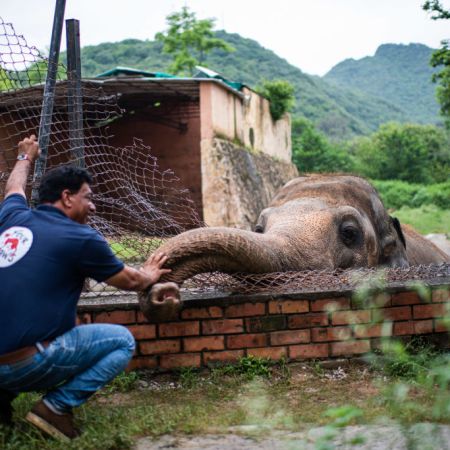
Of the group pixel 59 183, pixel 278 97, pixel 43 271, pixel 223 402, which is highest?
pixel 278 97

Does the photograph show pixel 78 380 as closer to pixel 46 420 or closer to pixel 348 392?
pixel 46 420

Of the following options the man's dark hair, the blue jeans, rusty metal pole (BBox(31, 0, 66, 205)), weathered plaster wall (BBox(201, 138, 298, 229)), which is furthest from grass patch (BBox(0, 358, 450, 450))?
weathered plaster wall (BBox(201, 138, 298, 229))

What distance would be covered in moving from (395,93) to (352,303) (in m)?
170

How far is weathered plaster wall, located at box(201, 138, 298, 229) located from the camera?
769 inches

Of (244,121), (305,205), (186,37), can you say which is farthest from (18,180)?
(186,37)

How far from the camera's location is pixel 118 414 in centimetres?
399

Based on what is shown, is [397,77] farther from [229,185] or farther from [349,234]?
[349,234]

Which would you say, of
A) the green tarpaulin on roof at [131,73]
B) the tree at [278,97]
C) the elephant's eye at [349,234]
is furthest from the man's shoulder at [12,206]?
the tree at [278,97]

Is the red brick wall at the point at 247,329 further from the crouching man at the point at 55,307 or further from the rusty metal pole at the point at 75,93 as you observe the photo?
the rusty metal pole at the point at 75,93

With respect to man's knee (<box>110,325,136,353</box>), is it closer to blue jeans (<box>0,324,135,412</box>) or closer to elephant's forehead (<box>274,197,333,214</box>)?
blue jeans (<box>0,324,135,412</box>)

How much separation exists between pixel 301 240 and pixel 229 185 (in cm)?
1432

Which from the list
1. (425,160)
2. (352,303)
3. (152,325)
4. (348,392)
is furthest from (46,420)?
(425,160)

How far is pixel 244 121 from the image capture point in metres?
23.2

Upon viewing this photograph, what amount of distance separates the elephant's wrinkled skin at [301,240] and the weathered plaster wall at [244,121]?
34.9 ft
